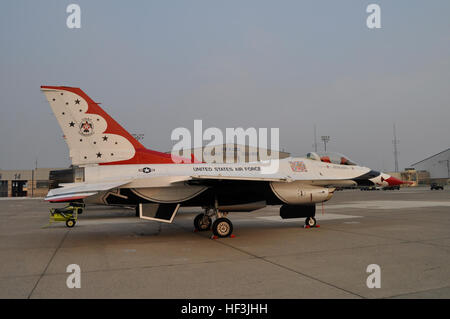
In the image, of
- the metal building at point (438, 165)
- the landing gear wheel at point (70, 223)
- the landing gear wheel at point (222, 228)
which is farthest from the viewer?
the metal building at point (438, 165)

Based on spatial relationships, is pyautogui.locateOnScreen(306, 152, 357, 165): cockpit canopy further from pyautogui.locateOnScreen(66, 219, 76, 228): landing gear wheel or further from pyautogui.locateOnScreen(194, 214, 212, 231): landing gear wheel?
pyautogui.locateOnScreen(66, 219, 76, 228): landing gear wheel

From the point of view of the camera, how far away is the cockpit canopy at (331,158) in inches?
458

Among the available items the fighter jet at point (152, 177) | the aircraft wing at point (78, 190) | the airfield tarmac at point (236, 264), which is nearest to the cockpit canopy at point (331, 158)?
the fighter jet at point (152, 177)

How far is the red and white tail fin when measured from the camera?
32.0 ft

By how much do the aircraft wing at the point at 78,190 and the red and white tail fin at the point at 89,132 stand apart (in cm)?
92

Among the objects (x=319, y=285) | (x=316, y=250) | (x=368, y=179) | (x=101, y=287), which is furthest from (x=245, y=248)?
(x=368, y=179)

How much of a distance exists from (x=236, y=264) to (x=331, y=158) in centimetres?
684

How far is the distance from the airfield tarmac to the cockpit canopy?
247 centimetres

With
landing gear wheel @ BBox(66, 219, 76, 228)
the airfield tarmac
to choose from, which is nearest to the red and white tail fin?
the airfield tarmac

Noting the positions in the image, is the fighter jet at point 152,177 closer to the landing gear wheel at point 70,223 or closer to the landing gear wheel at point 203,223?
the landing gear wheel at point 203,223

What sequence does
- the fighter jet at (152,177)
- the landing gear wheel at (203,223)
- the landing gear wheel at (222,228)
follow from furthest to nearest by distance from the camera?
the landing gear wheel at (203,223) → the landing gear wheel at (222,228) → the fighter jet at (152,177)

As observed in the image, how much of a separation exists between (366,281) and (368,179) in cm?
773

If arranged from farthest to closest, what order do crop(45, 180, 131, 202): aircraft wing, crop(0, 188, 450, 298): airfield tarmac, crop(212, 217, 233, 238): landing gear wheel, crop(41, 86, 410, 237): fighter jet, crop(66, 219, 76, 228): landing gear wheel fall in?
crop(66, 219, 76, 228): landing gear wheel, crop(212, 217, 233, 238): landing gear wheel, crop(41, 86, 410, 237): fighter jet, crop(45, 180, 131, 202): aircraft wing, crop(0, 188, 450, 298): airfield tarmac
